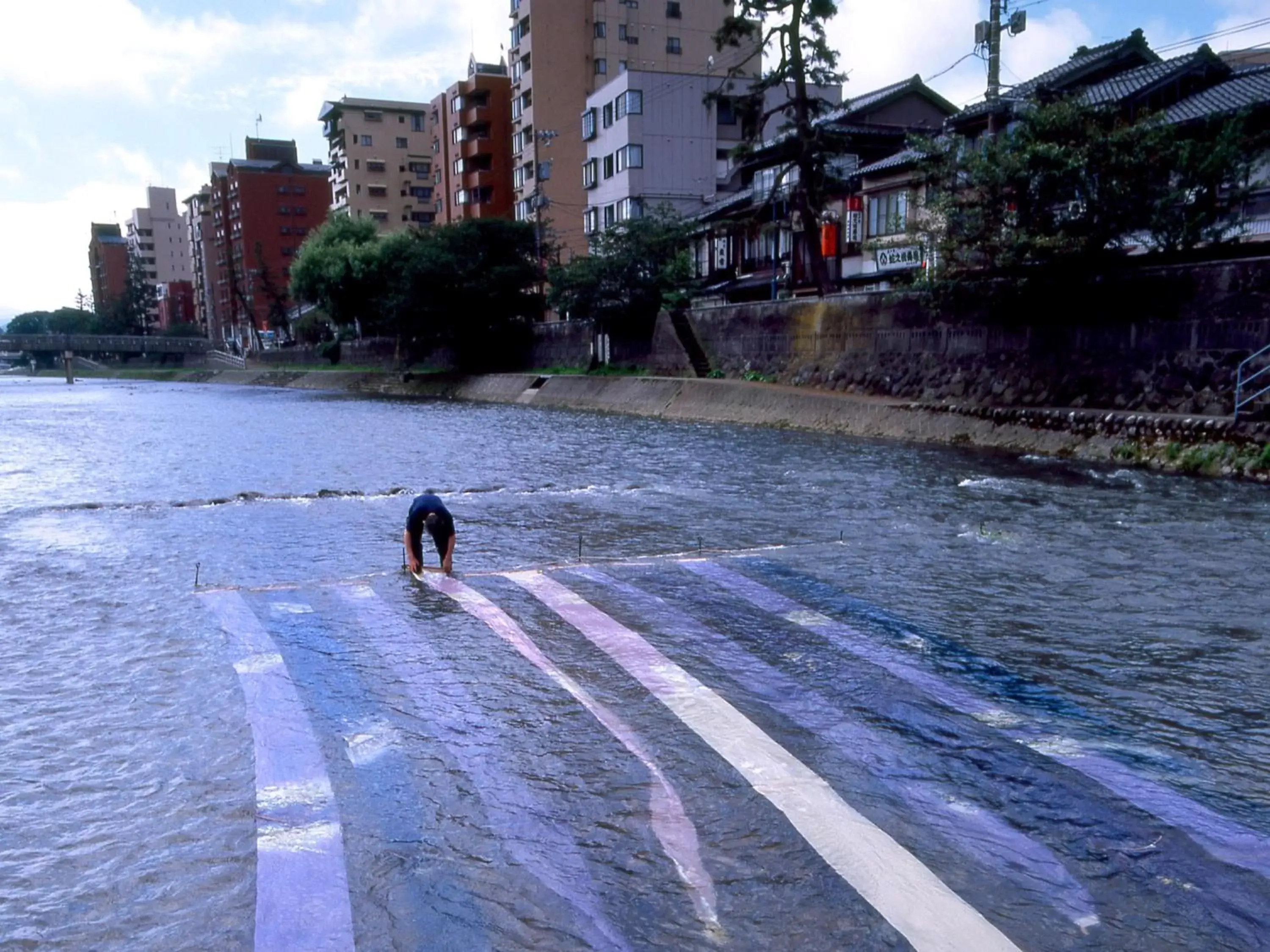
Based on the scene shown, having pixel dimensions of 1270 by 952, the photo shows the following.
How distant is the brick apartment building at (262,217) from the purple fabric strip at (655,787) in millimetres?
98623

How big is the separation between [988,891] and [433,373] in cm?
5416

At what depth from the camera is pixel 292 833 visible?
4754mm

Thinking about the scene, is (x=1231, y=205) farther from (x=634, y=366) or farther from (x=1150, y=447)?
(x=634, y=366)

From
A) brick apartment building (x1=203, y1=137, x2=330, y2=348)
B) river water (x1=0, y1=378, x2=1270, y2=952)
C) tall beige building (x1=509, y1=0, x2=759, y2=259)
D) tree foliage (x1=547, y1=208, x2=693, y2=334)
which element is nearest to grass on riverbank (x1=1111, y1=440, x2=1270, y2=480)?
river water (x1=0, y1=378, x2=1270, y2=952)

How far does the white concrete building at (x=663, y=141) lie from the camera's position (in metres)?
53.8

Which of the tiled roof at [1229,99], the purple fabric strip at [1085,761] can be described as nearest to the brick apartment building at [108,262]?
the tiled roof at [1229,99]

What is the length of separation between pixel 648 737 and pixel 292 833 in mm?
2094

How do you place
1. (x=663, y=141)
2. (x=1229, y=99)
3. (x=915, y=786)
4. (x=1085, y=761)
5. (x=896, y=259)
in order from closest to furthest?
(x=915, y=786)
(x=1085, y=761)
(x=1229, y=99)
(x=896, y=259)
(x=663, y=141)

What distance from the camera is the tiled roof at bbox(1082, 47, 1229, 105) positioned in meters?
28.4

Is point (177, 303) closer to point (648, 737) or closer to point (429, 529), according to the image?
point (429, 529)

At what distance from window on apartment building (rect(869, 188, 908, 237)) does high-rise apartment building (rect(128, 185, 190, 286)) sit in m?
125

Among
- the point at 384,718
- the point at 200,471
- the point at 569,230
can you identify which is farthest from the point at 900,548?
the point at 569,230

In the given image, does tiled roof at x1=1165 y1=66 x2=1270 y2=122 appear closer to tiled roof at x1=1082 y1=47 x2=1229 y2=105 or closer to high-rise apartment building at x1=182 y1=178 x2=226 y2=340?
tiled roof at x1=1082 y1=47 x2=1229 y2=105

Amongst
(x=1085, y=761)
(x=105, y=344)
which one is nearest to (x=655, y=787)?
(x=1085, y=761)
